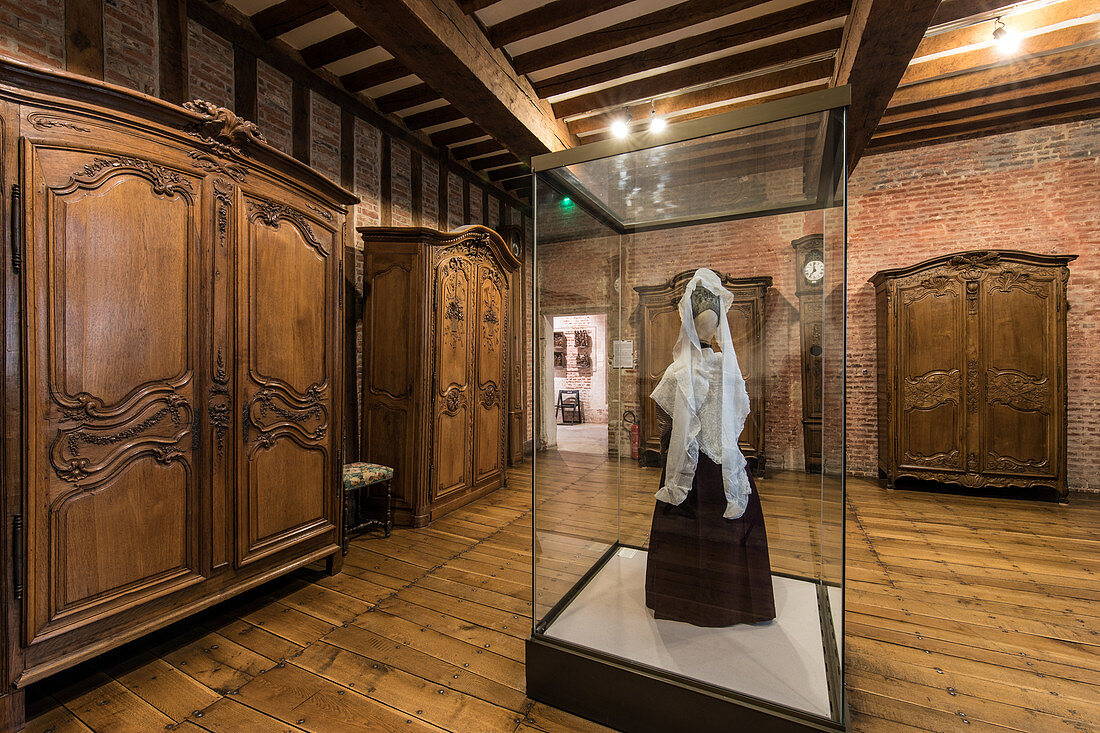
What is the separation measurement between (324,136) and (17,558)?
323cm

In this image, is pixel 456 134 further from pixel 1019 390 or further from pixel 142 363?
pixel 1019 390

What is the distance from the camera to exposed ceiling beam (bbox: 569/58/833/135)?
3.51 meters

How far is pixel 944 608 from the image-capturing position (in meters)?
2.47

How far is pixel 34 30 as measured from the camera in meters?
2.20

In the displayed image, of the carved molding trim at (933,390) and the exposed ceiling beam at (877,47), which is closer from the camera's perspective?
the exposed ceiling beam at (877,47)

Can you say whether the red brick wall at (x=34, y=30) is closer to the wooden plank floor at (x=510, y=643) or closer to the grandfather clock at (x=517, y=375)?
the wooden plank floor at (x=510, y=643)

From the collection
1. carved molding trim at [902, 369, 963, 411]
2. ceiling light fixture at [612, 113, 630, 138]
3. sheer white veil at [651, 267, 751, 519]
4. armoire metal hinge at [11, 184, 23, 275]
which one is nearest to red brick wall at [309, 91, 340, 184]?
armoire metal hinge at [11, 184, 23, 275]

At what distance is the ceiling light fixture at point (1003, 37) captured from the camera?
3.28 m

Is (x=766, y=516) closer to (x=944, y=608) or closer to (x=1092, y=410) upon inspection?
(x=944, y=608)

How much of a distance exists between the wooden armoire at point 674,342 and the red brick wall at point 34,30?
3092 millimetres

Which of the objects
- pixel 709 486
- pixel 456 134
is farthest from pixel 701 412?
pixel 456 134

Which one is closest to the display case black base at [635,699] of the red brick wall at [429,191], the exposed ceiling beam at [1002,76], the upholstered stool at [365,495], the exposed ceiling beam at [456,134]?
the upholstered stool at [365,495]

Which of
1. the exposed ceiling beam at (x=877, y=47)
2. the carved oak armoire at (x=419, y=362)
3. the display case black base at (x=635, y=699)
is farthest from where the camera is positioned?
the carved oak armoire at (x=419, y=362)

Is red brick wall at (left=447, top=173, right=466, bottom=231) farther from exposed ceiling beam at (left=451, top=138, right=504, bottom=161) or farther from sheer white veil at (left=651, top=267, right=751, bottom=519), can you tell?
sheer white veil at (left=651, top=267, right=751, bottom=519)
